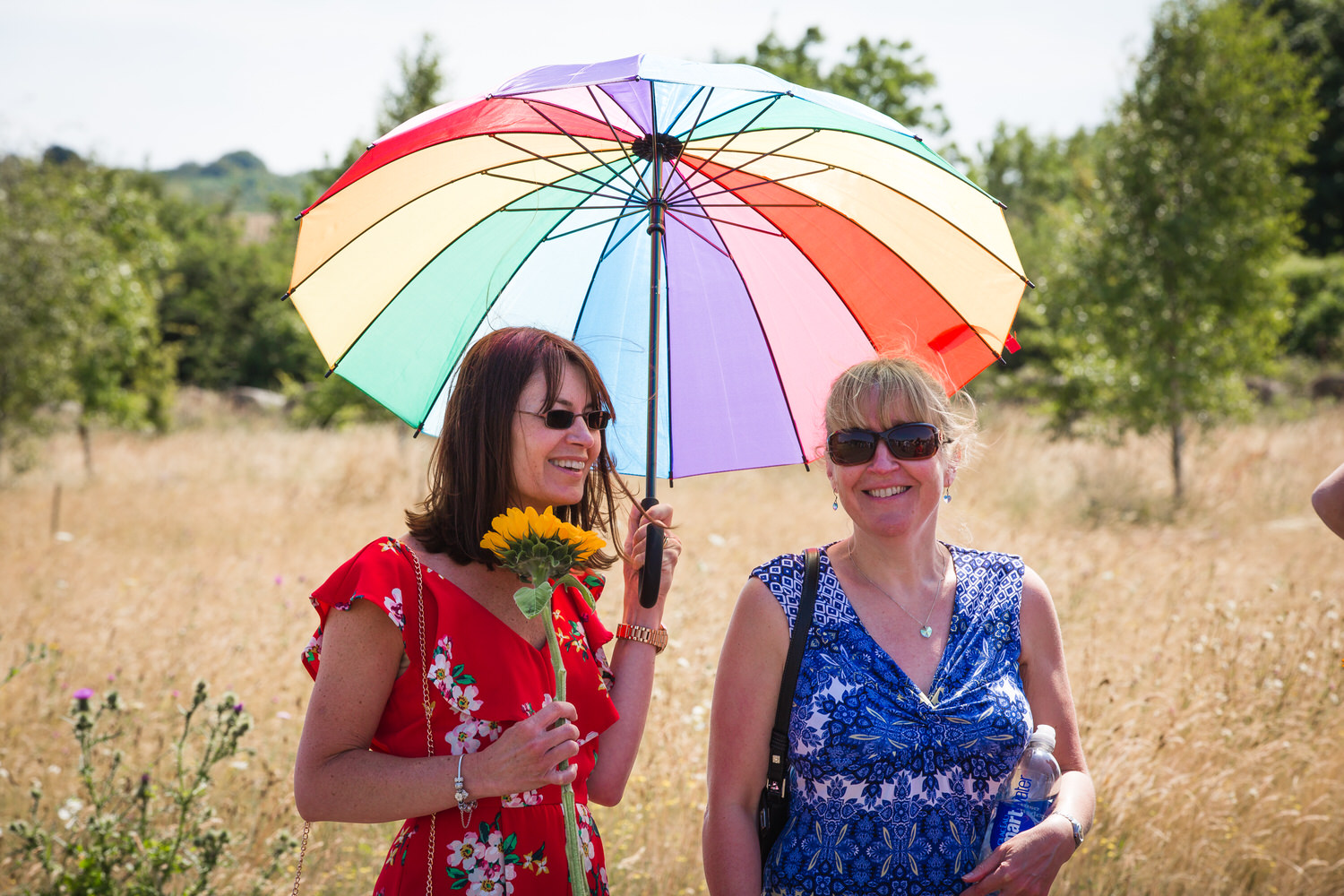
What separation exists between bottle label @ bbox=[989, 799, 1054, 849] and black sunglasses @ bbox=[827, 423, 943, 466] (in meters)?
0.74

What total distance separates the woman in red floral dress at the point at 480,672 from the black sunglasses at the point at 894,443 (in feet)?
1.40

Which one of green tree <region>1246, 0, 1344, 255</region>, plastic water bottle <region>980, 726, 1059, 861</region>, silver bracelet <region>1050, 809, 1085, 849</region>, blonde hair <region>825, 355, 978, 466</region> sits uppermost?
green tree <region>1246, 0, 1344, 255</region>

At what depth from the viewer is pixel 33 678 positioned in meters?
4.23

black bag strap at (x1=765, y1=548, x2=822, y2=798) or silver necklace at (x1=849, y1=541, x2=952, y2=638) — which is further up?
silver necklace at (x1=849, y1=541, x2=952, y2=638)

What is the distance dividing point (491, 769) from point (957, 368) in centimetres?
149

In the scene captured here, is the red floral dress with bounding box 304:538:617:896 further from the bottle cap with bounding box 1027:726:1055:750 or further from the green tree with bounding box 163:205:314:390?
the green tree with bounding box 163:205:314:390

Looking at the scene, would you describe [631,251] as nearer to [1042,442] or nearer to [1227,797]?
[1227,797]

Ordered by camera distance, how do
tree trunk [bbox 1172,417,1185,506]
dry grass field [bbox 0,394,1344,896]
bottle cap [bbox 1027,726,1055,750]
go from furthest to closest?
tree trunk [bbox 1172,417,1185,506] → dry grass field [bbox 0,394,1344,896] → bottle cap [bbox 1027,726,1055,750]

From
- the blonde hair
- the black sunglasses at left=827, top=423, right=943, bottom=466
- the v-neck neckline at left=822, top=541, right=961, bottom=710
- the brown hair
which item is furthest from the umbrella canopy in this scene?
the v-neck neckline at left=822, top=541, right=961, bottom=710

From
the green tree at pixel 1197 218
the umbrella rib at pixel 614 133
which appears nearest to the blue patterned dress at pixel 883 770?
the umbrella rib at pixel 614 133

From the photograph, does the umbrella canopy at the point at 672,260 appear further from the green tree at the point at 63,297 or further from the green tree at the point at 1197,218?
the green tree at the point at 63,297

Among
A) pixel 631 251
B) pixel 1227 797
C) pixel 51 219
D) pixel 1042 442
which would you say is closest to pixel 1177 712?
pixel 1227 797

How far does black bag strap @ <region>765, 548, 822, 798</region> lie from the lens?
192 centimetres

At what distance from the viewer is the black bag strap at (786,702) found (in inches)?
75.8
